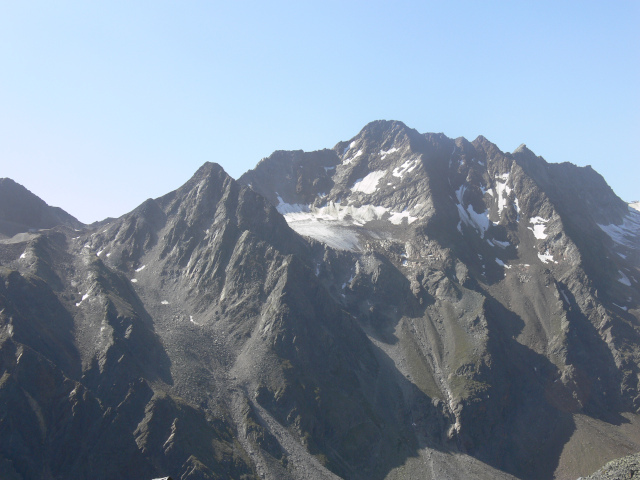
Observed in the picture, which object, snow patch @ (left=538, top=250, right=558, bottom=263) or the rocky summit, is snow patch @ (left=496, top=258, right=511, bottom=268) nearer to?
the rocky summit

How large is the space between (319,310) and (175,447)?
6403 centimetres

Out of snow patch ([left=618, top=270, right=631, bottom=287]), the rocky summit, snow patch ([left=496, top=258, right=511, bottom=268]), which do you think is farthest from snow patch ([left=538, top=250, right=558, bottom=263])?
snow patch ([left=618, top=270, right=631, bottom=287])

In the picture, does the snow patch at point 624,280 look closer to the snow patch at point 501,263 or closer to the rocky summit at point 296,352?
the rocky summit at point 296,352

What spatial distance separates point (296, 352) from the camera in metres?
134

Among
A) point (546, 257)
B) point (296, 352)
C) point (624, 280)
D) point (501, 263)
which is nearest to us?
point (296, 352)

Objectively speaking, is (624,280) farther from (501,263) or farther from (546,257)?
(501,263)

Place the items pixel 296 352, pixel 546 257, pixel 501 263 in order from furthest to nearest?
pixel 501 263, pixel 546 257, pixel 296 352

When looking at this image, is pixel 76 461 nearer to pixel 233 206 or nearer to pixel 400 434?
pixel 400 434

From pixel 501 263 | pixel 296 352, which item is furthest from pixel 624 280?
pixel 296 352

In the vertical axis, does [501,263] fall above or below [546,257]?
below

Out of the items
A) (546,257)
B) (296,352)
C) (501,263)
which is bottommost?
(296,352)

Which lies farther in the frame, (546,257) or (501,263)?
(501,263)

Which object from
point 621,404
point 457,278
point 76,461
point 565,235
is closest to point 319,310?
point 457,278

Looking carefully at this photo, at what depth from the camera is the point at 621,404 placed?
139 meters
